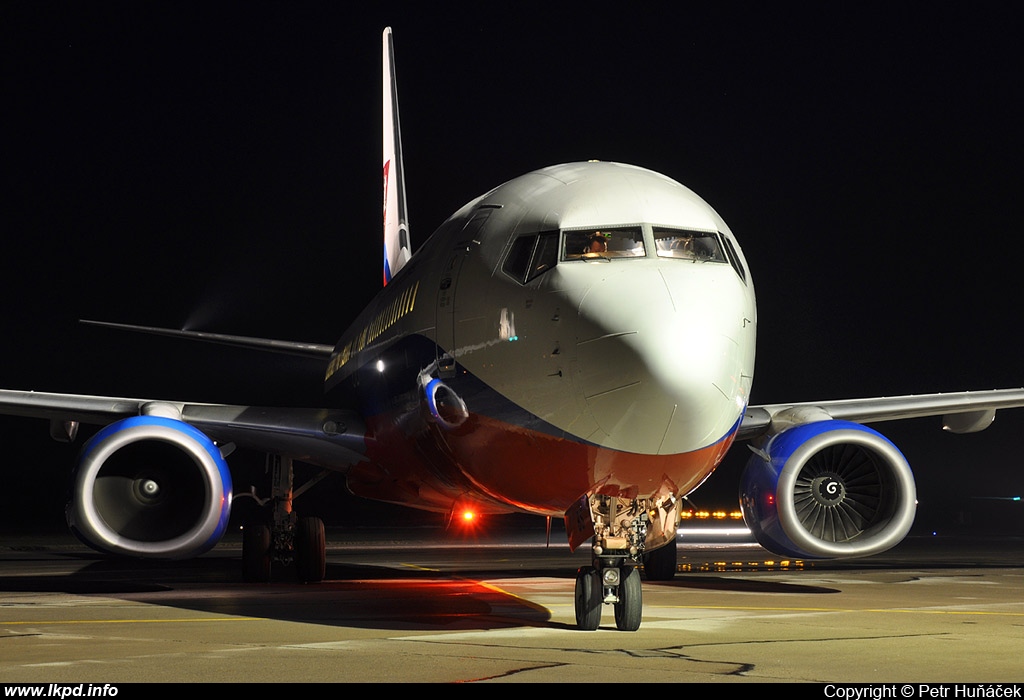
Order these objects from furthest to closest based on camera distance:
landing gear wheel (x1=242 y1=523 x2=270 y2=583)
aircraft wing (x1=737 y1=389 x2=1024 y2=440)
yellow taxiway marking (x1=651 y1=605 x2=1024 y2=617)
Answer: landing gear wheel (x1=242 y1=523 x2=270 y2=583)
aircraft wing (x1=737 y1=389 x2=1024 y2=440)
yellow taxiway marking (x1=651 y1=605 x2=1024 y2=617)

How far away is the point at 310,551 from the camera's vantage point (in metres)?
16.3

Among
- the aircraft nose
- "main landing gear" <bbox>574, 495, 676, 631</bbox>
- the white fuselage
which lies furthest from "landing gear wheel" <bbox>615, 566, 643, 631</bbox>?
the aircraft nose

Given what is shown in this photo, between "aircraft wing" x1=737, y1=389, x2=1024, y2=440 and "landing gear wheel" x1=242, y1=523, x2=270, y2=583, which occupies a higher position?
"aircraft wing" x1=737, y1=389, x2=1024, y2=440

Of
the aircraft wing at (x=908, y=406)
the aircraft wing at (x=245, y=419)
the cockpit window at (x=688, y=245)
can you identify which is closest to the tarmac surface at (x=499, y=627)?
the aircraft wing at (x=245, y=419)

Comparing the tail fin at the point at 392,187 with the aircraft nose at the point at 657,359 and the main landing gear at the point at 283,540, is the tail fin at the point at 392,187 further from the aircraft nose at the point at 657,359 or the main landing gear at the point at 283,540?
the aircraft nose at the point at 657,359

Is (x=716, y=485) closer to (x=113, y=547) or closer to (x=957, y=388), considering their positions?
(x=957, y=388)

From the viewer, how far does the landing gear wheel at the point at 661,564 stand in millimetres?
16141

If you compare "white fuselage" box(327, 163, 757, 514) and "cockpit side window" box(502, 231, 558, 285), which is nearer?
"white fuselage" box(327, 163, 757, 514)

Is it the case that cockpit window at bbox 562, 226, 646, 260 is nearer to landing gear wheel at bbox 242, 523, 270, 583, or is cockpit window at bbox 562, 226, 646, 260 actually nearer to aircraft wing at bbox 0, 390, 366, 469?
aircraft wing at bbox 0, 390, 366, 469

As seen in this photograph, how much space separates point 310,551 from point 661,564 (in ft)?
15.0

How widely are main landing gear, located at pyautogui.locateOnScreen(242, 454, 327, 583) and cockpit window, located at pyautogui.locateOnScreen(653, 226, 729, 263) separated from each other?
27.4 ft

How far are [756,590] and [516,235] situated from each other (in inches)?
251

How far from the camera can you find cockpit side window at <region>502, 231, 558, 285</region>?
9.27 meters

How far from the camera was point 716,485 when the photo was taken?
54.9m
